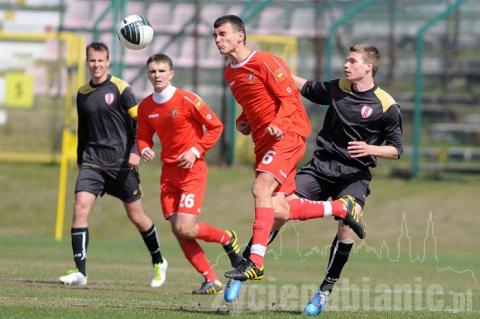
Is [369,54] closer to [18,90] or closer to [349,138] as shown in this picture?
[349,138]

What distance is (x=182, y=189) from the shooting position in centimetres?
1119

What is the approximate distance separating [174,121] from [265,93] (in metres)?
1.90

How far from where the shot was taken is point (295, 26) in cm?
2469

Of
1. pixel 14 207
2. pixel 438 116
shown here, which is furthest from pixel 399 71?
pixel 14 207

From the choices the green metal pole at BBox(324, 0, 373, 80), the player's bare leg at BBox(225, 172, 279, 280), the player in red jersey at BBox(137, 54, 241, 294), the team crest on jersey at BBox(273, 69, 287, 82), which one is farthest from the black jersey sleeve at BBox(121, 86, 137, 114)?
the green metal pole at BBox(324, 0, 373, 80)

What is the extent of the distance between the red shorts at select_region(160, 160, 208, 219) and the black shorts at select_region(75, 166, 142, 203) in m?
1.30

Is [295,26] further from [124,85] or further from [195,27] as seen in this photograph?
[124,85]

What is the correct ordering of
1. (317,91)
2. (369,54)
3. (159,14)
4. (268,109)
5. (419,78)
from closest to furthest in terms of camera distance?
(369,54), (268,109), (317,91), (419,78), (159,14)

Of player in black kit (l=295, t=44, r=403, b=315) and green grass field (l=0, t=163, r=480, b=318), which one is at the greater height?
player in black kit (l=295, t=44, r=403, b=315)

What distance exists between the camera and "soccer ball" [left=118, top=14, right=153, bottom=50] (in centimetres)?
1143

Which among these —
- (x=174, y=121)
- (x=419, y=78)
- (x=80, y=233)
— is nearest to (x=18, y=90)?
(x=419, y=78)

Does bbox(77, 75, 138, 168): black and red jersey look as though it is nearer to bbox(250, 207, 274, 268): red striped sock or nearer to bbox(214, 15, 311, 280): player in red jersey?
bbox(214, 15, 311, 280): player in red jersey

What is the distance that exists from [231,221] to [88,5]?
273 inches

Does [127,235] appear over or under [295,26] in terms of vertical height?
under
